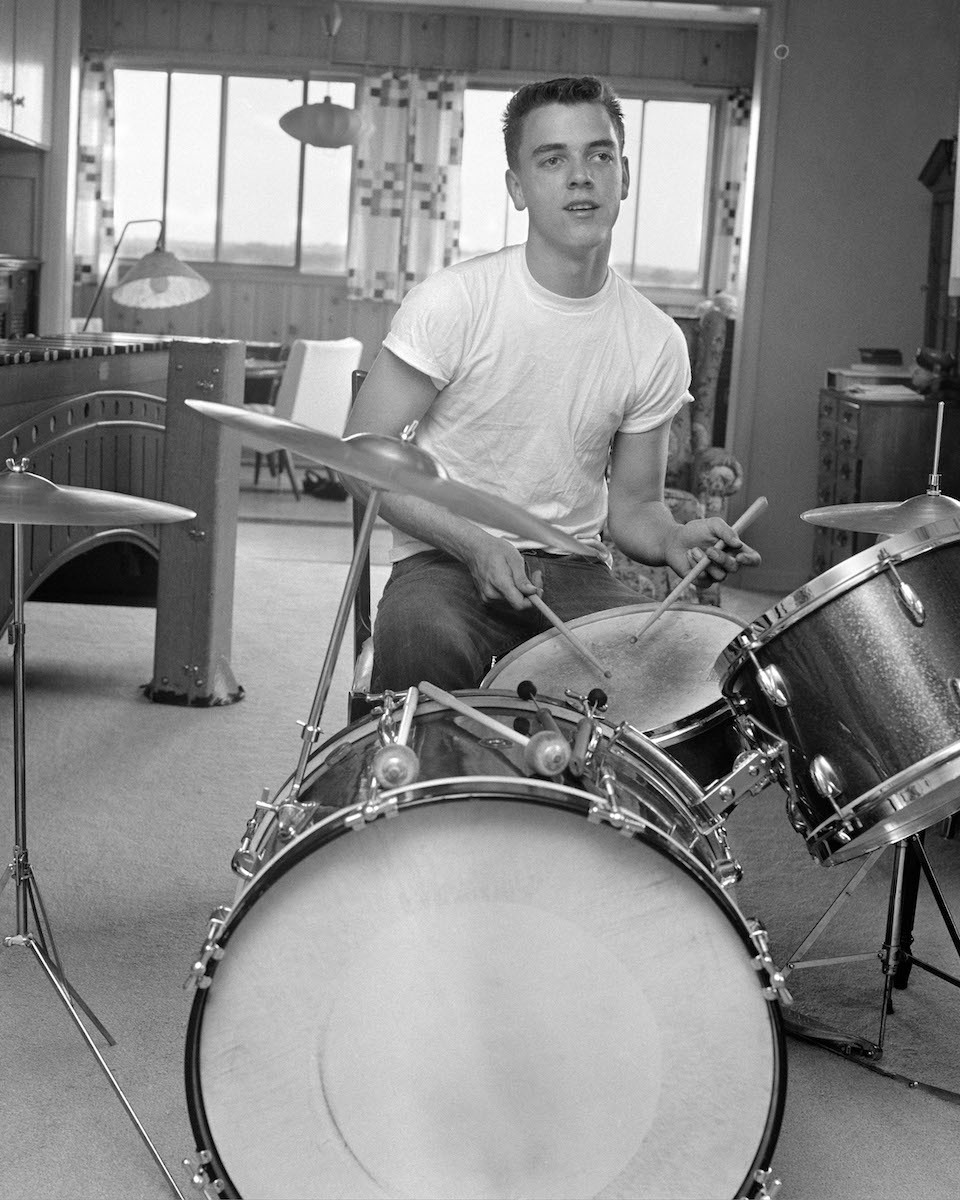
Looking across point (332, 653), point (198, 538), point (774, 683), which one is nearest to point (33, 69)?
point (198, 538)

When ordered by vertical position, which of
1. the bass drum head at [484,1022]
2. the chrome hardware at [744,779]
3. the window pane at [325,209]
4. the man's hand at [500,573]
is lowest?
the bass drum head at [484,1022]

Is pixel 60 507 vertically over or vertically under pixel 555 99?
under

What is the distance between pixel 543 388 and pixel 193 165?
262 inches

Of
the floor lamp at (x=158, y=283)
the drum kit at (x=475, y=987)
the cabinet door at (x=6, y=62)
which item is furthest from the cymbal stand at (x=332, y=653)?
the floor lamp at (x=158, y=283)

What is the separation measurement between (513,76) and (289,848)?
7.15 m

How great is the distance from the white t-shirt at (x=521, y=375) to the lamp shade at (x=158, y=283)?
4085mm

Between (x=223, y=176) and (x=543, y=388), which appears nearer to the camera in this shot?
(x=543, y=388)

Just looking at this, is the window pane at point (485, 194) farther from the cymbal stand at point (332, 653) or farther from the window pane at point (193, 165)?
the cymbal stand at point (332, 653)

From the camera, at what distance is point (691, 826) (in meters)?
1.35

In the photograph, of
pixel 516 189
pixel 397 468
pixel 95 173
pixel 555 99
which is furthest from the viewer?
pixel 95 173

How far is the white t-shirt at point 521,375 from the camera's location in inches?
79.0

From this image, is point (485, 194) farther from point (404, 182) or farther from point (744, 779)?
point (744, 779)

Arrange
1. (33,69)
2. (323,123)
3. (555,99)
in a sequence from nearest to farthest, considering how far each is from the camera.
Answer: (555,99)
(33,69)
(323,123)

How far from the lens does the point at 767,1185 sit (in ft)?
4.09
